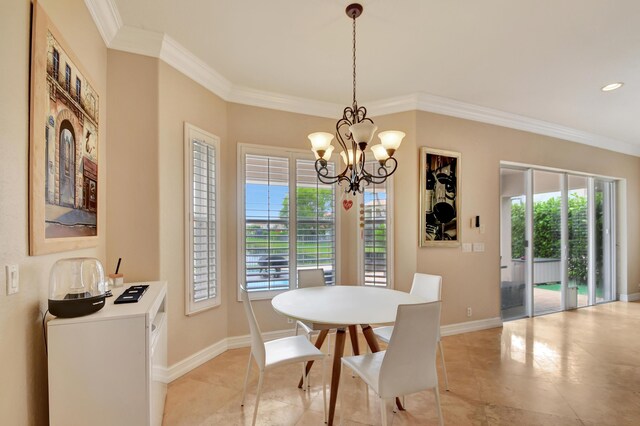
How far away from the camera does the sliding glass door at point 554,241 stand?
4.64 m

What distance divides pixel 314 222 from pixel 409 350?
2280 mm

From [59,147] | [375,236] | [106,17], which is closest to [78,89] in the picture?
[59,147]

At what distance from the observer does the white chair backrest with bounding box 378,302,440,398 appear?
66.7 inches

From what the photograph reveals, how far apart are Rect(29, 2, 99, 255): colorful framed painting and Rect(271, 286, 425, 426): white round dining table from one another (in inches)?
53.2

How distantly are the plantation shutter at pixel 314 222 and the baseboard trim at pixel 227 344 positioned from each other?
2.90 feet

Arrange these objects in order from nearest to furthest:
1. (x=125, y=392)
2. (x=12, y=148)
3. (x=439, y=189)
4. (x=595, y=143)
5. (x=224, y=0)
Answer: (x=12, y=148), (x=125, y=392), (x=224, y=0), (x=439, y=189), (x=595, y=143)

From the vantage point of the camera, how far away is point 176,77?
2.82m

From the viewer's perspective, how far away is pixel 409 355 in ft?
5.74

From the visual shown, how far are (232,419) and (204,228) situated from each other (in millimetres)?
1665

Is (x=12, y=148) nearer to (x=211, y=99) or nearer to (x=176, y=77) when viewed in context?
(x=176, y=77)

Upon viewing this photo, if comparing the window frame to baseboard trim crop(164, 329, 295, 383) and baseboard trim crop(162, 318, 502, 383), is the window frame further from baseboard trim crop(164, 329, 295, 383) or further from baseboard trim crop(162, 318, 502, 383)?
baseboard trim crop(164, 329, 295, 383)

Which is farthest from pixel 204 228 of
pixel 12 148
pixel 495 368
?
pixel 495 368

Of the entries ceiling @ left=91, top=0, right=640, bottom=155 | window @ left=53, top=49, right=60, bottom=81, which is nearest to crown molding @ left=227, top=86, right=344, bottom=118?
ceiling @ left=91, top=0, right=640, bottom=155

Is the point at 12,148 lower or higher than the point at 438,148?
lower
